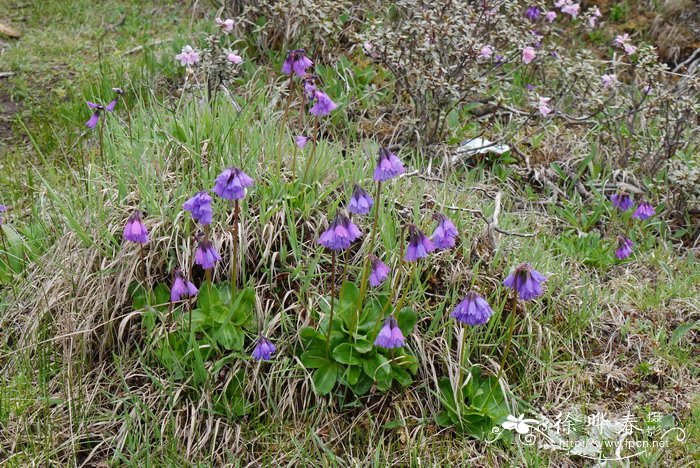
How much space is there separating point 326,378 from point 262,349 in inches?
11.4

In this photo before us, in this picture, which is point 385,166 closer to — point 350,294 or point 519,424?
point 350,294

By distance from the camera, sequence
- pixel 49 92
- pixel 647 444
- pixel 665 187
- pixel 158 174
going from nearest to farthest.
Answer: pixel 647 444
pixel 158 174
pixel 665 187
pixel 49 92

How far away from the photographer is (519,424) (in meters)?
2.82

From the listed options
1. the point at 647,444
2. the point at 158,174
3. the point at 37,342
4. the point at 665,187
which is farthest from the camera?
the point at 665,187

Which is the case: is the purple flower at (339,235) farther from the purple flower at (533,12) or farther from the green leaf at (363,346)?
the purple flower at (533,12)

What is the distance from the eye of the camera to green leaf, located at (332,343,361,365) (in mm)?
2824

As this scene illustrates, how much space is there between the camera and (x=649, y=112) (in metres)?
4.46

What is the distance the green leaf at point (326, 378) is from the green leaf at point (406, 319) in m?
0.30

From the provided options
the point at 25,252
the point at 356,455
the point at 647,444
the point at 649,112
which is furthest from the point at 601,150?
the point at 25,252

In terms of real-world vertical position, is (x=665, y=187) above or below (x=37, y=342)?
above

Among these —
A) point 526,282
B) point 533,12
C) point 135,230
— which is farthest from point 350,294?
point 533,12

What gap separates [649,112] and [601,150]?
353 mm

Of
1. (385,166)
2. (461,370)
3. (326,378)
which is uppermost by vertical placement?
(385,166)

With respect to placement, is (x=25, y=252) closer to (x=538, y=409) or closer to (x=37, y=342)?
(x=37, y=342)
